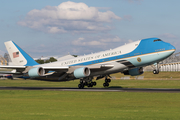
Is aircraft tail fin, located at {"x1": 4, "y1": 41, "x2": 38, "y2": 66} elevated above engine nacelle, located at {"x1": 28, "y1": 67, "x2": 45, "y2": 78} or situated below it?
above

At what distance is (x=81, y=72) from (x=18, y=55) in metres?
16.5

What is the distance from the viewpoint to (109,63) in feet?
144

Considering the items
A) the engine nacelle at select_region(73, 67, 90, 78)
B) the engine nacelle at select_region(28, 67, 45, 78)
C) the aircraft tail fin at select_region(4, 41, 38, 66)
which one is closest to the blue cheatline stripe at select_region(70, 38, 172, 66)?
the engine nacelle at select_region(73, 67, 90, 78)

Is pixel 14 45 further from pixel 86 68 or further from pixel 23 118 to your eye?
pixel 23 118

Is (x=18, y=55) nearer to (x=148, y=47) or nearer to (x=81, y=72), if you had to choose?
(x=81, y=72)

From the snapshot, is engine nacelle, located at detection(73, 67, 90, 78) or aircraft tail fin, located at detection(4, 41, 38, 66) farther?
aircraft tail fin, located at detection(4, 41, 38, 66)

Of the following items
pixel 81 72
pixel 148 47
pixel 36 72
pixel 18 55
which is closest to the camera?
pixel 148 47

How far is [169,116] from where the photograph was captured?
1636 cm

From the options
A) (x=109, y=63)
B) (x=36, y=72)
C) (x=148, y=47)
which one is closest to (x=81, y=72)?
(x=109, y=63)

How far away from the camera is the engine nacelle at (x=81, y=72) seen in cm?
4325

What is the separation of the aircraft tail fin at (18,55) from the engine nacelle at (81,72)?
514 inches

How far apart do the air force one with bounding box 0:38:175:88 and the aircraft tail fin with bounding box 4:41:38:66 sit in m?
3.46

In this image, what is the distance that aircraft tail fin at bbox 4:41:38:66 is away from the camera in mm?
53000

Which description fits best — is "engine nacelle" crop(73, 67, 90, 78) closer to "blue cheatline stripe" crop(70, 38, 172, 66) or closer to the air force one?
the air force one
